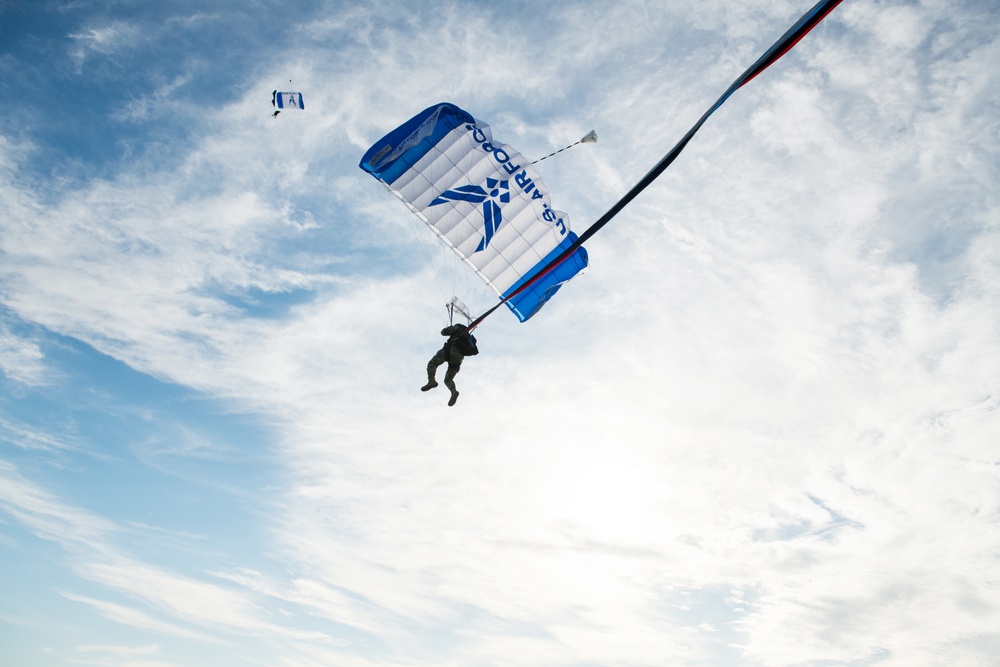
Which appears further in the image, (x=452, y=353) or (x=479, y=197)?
(x=479, y=197)

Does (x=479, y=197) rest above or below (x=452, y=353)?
above

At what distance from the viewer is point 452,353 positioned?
54.0 feet

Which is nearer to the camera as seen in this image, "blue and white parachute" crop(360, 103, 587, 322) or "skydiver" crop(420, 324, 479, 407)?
"skydiver" crop(420, 324, 479, 407)

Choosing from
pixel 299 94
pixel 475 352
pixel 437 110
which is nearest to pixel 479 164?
pixel 437 110

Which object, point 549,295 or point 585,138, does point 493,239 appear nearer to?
point 549,295

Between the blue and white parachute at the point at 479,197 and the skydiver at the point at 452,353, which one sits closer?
the skydiver at the point at 452,353

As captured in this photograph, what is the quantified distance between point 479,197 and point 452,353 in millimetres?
Answer: 4412

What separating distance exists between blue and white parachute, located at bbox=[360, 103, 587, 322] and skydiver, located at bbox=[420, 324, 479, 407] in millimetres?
1733

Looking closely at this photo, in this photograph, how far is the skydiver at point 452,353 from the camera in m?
16.3

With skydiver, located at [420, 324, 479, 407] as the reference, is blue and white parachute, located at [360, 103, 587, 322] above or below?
above

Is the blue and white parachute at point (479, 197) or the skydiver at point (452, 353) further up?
the blue and white parachute at point (479, 197)

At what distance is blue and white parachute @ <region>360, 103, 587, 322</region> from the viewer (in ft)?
57.9

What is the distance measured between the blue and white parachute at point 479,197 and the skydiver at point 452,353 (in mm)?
1733

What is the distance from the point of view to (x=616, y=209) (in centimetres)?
416
